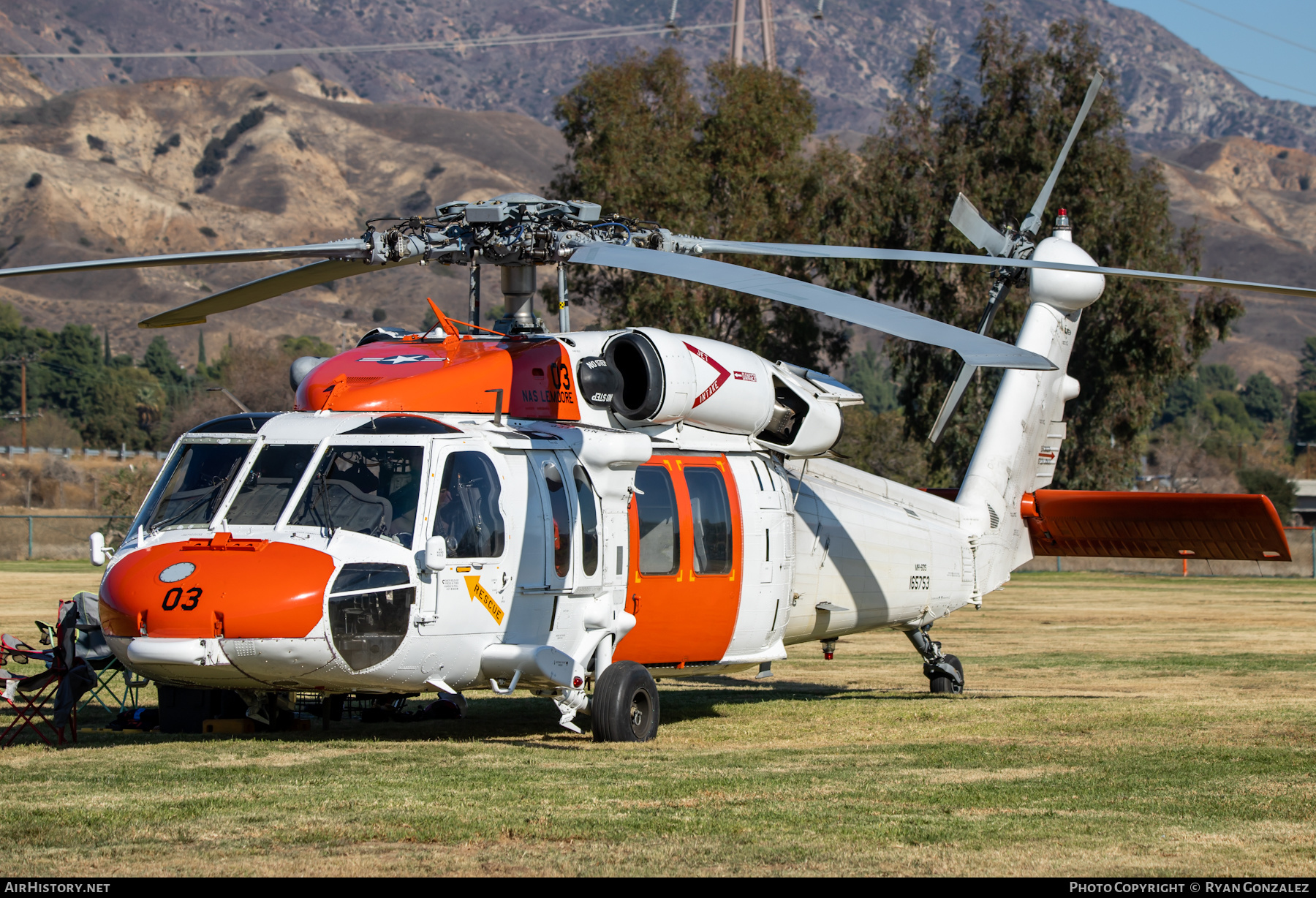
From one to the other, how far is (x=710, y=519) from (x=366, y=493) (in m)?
3.44

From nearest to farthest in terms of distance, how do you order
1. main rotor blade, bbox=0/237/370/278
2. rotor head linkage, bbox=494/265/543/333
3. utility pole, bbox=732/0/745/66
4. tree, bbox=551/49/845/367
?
main rotor blade, bbox=0/237/370/278
rotor head linkage, bbox=494/265/543/333
tree, bbox=551/49/845/367
utility pole, bbox=732/0/745/66

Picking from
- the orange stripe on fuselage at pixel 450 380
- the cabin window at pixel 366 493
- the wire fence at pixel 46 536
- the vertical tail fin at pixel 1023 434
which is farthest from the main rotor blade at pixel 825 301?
the wire fence at pixel 46 536

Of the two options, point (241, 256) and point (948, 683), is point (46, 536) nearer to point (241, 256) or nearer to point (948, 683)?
point (948, 683)

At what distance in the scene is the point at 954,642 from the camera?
24.8 metres

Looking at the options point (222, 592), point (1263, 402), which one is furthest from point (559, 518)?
point (1263, 402)

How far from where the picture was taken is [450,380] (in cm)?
1180

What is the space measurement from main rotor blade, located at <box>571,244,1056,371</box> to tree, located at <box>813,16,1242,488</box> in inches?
1374

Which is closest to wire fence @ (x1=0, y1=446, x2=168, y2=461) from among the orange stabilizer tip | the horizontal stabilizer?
the orange stabilizer tip

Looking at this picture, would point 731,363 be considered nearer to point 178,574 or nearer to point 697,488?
point 697,488

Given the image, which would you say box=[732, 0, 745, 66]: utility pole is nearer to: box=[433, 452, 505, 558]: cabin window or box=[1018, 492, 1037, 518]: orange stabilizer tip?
box=[1018, 492, 1037, 518]: orange stabilizer tip

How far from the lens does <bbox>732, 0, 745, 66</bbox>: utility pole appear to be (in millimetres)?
55531

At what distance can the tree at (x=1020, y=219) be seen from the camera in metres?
45.8

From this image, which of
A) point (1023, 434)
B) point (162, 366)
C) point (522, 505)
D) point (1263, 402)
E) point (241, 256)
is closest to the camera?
point (522, 505)

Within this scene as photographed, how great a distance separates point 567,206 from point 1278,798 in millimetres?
6618
